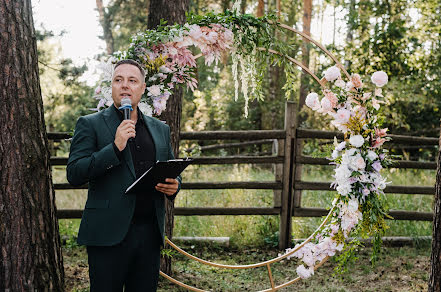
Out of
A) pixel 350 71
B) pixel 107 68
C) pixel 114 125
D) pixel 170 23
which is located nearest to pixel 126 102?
pixel 114 125

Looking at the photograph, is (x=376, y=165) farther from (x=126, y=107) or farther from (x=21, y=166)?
(x=21, y=166)

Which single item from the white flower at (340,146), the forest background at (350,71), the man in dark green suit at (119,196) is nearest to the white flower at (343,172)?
the white flower at (340,146)

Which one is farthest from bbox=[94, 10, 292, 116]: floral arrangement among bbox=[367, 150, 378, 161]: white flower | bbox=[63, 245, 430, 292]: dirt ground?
bbox=[63, 245, 430, 292]: dirt ground

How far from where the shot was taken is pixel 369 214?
345 cm

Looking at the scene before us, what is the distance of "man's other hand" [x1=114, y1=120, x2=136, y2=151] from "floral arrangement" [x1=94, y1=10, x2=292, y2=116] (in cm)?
132

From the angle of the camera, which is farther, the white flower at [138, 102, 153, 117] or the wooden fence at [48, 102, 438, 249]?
the wooden fence at [48, 102, 438, 249]

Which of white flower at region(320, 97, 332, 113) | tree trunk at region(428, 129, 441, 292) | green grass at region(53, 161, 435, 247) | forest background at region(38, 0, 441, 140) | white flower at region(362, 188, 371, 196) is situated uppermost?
forest background at region(38, 0, 441, 140)

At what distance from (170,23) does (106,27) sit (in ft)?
31.7

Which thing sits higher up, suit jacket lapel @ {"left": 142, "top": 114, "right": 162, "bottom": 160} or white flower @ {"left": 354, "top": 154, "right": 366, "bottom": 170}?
suit jacket lapel @ {"left": 142, "top": 114, "right": 162, "bottom": 160}

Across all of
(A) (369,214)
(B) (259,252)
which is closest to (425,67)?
(B) (259,252)

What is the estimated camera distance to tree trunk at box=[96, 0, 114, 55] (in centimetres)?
1309

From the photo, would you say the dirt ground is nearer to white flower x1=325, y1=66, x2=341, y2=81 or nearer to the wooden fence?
the wooden fence

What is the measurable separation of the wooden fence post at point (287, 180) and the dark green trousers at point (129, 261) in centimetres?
330

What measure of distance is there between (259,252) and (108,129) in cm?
361
